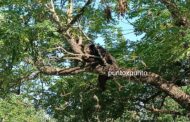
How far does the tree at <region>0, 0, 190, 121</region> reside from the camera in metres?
9.22

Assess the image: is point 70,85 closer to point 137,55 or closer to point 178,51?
point 137,55

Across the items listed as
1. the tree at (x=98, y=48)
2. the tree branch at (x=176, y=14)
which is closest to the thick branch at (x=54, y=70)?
the tree at (x=98, y=48)

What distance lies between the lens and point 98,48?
9906 millimetres

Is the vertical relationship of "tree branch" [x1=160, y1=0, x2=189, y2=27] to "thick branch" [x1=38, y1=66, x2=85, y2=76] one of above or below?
above

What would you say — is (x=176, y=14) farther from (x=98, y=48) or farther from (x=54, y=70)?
(x=54, y=70)

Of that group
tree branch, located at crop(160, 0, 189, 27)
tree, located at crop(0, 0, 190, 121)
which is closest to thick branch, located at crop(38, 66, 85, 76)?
tree, located at crop(0, 0, 190, 121)

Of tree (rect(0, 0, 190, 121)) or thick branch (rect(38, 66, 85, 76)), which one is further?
thick branch (rect(38, 66, 85, 76))

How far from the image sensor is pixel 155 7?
32.2 feet

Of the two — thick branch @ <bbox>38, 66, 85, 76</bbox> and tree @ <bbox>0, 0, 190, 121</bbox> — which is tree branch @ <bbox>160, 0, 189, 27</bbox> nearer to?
tree @ <bbox>0, 0, 190, 121</bbox>

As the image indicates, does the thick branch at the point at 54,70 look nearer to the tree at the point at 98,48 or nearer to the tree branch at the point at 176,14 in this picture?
the tree at the point at 98,48

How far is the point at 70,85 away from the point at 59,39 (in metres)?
3.86

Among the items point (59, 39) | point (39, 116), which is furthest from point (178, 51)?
point (39, 116)

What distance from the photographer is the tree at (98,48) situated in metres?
9.22

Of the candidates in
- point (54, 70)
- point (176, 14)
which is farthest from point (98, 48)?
point (176, 14)
